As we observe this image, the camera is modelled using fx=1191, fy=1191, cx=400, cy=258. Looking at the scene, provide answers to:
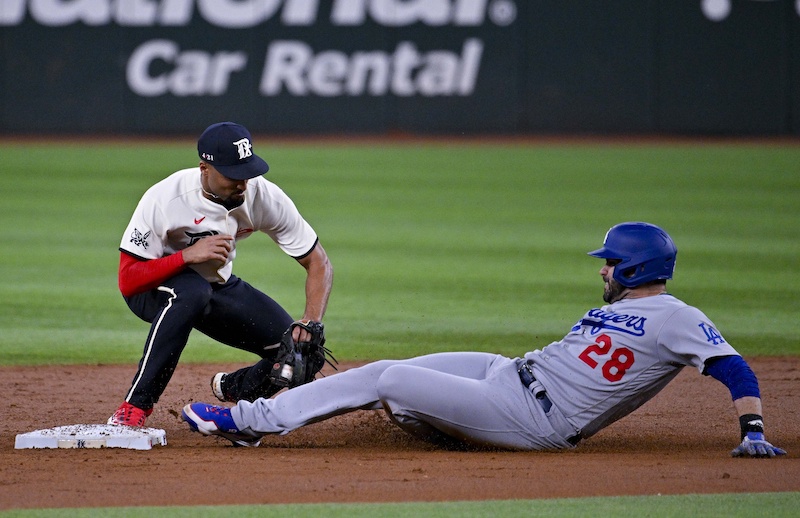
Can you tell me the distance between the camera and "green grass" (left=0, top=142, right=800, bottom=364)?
775cm

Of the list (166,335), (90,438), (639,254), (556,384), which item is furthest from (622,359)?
(90,438)

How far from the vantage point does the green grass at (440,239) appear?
7.75 meters

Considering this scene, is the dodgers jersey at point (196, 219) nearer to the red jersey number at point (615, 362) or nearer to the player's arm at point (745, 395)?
the red jersey number at point (615, 362)

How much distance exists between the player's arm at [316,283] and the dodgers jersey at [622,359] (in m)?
1.13

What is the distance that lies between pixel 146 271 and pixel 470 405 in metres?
1.45

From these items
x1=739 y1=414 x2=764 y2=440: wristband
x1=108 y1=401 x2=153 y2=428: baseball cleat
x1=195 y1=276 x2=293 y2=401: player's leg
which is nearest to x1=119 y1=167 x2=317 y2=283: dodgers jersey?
x1=195 y1=276 x2=293 y2=401: player's leg

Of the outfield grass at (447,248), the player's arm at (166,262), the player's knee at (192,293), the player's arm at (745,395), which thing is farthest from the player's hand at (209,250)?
the player's arm at (745,395)

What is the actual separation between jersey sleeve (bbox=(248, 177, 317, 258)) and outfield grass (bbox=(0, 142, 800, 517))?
177 cm

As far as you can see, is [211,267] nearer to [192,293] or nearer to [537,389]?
[192,293]

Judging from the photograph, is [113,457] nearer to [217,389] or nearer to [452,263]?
[217,389]

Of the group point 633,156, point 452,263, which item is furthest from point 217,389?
point 633,156

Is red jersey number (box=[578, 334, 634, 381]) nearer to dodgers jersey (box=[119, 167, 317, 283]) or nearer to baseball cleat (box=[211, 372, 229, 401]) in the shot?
dodgers jersey (box=[119, 167, 317, 283])

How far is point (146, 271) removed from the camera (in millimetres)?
4852

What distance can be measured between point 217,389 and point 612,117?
57.0 ft
